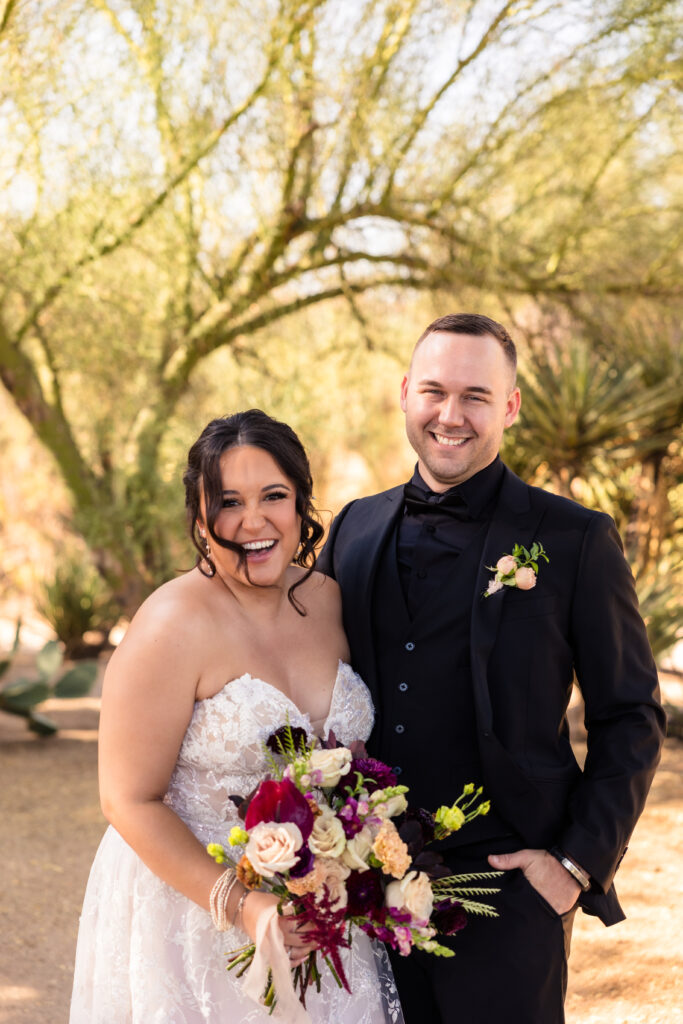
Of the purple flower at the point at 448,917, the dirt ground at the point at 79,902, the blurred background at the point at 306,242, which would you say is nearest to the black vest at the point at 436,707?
the purple flower at the point at 448,917

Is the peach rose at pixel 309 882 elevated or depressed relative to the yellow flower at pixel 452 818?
depressed

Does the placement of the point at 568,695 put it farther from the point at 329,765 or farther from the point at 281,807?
the point at 281,807

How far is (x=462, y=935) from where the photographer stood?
2.43 metres

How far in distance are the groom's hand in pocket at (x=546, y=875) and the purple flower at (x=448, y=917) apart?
24 cm

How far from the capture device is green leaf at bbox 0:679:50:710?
681 centimetres

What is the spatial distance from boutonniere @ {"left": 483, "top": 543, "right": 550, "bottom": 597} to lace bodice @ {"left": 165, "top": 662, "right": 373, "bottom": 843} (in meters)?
0.49

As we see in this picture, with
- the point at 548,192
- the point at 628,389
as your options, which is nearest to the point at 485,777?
the point at 628,389

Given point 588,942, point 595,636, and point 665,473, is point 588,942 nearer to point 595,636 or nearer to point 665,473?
point 595,636

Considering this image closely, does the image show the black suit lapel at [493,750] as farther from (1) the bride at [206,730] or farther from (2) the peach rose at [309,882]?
(2) the peach rose at [309,882]

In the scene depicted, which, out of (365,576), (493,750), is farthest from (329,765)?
(365,576)

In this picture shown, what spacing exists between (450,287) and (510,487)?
4.49 meters

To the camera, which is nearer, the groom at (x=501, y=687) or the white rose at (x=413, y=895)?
the white rose at (x=413, y=895)

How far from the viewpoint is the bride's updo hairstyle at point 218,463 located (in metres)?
2.45

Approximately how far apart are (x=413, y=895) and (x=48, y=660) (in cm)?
537
